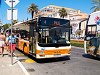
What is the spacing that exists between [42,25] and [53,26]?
822 mm

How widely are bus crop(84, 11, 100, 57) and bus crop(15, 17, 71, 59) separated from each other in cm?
193

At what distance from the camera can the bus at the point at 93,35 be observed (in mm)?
16844

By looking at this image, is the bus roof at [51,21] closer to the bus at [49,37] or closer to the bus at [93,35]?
the bus at [49,37]

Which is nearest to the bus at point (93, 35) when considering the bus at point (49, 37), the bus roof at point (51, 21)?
the bus at point (49, 37)

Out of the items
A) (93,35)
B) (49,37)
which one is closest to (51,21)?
(49,37)

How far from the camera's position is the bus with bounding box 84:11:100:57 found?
55.3 feet

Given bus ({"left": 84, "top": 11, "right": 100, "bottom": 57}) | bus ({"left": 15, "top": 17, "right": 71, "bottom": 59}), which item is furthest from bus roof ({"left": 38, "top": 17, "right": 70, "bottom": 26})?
bus ({"left": 84, "top": 11, "right": 100, "bottom": 57})

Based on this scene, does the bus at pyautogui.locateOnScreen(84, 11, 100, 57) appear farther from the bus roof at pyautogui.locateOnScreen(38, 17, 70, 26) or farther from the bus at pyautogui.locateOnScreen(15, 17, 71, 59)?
the bus roof at pyautogui.locateOnScreen(38, 17, 70, 26)

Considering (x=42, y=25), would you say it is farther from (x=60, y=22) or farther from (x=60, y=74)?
(x=60, y=74)

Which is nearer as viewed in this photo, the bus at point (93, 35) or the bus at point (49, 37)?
the bus at point (49, 37)

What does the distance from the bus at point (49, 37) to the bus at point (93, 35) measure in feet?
6.34

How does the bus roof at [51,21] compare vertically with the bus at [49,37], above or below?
above

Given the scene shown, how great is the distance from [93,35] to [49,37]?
360cm

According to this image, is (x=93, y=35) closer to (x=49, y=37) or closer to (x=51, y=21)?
(x=51, y=21)
